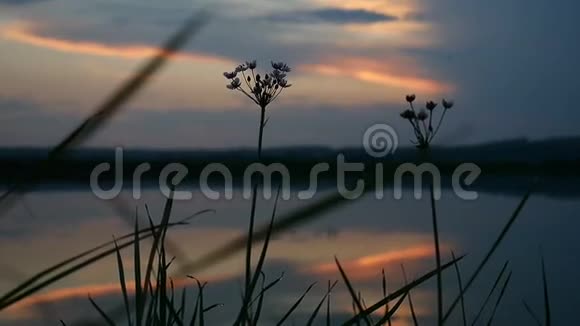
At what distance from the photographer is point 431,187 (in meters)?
1.24

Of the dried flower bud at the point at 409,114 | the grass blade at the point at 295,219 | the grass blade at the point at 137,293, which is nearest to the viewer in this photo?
the grass blade at the point at 295,219

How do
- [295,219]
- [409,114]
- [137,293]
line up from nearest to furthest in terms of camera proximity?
1. [295,219]
2. [137,293]
3. [409,114]

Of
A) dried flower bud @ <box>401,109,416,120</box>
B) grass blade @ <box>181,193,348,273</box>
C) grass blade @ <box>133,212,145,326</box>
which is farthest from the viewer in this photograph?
dried flower bud @ <box>401,109,416,120</box>

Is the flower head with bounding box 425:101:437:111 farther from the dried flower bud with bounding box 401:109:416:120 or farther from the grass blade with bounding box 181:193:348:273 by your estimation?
the grass blade with bounding box 181:193:348:273

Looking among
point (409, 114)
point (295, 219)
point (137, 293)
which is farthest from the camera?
point (409, 114)

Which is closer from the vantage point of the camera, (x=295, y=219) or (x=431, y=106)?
(x=295, y=219)

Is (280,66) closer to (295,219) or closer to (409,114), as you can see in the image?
(409,114)

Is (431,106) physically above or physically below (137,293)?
above

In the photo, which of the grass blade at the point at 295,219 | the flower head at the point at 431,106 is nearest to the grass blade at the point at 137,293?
the grass blade at the point at 295,219

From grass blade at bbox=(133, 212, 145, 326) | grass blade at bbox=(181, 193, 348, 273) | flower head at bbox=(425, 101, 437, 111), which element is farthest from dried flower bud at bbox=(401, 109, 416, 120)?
grass blade at bbox=(181, 193, 348, 273)

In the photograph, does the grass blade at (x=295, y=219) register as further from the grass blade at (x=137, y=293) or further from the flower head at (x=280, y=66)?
the flower head at (x=280, y=66)

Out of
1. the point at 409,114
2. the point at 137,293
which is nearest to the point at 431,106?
the point at 409,114

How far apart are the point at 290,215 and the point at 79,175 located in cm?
22

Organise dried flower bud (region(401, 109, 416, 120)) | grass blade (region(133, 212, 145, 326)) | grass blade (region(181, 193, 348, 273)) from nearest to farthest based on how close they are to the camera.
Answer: grass blade (region(181, 193, 348, 273)), grass blade (region(133, 212, 145, 326)), dried flower bud (region(401, 109, 416, 120))
